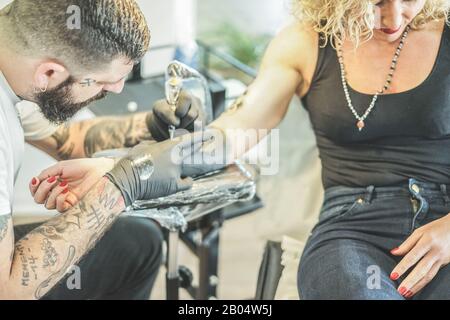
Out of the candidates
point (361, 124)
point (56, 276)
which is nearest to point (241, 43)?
point (361, 124)

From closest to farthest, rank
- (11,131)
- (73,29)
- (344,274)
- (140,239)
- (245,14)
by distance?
1. (73,29)
2. (11,131)
3. (344,274)
4. (140,239)
5. (245,14)

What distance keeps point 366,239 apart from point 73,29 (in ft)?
2.16

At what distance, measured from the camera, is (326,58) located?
130cm

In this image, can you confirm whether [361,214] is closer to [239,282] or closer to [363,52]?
[363,52]

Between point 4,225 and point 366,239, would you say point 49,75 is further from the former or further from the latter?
point 366,239

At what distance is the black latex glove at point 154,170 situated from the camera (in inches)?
41.3

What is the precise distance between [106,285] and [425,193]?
0.65 meters

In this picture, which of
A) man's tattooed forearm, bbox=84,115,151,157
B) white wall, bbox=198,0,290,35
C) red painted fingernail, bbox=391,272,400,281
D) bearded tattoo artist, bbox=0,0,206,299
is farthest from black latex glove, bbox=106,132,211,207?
white wall, bbox=198,0,290,35

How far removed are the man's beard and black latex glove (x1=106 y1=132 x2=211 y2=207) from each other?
109 mm

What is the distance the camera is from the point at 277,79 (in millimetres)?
1336

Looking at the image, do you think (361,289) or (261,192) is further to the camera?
(261,192)

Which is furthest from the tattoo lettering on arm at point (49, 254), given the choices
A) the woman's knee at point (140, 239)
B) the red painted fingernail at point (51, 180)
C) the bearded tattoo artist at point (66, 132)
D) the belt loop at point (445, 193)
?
the belt loop at point (445, 193)

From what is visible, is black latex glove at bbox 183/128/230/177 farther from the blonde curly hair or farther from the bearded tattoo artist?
the blonde curly hair
